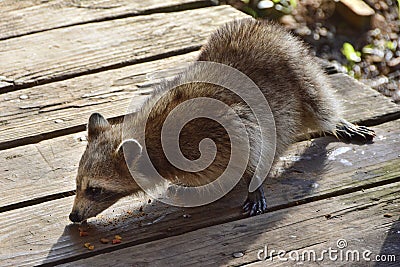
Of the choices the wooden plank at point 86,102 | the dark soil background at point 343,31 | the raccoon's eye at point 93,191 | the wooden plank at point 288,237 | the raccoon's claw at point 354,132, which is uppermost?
the wooden plank at point 86,102

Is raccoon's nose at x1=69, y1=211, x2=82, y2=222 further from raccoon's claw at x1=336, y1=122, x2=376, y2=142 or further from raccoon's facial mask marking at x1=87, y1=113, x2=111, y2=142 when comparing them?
raccoon's claw at x1=336, y1=122, x2=376, y2=142

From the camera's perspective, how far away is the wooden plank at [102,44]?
4523 millimetres

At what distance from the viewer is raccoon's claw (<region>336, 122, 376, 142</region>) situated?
3.87 metres

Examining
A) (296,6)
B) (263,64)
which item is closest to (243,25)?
(263,64)

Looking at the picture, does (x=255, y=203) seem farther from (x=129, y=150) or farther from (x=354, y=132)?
(x=354, y=132)

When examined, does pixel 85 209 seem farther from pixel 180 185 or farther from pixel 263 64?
pixel 263 64

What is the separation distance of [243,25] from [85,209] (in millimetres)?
1357

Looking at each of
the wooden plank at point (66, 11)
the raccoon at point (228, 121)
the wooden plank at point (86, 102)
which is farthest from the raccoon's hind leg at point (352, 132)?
the wooden plank at point (66, 11)

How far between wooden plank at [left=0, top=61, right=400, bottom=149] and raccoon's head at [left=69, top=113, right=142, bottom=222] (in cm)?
43

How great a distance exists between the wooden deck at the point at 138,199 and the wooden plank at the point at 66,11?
0.01 meters

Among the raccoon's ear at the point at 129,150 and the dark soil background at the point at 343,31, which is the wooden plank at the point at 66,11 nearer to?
the dark soil background at the point at 343,31

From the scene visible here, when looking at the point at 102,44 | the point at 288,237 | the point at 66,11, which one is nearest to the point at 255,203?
the point at 288,237

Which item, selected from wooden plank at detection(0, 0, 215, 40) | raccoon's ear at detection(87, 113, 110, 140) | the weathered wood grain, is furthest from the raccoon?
wooden plank at detection(0, 0, 215, 40)

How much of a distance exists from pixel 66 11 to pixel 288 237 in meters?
2.63
